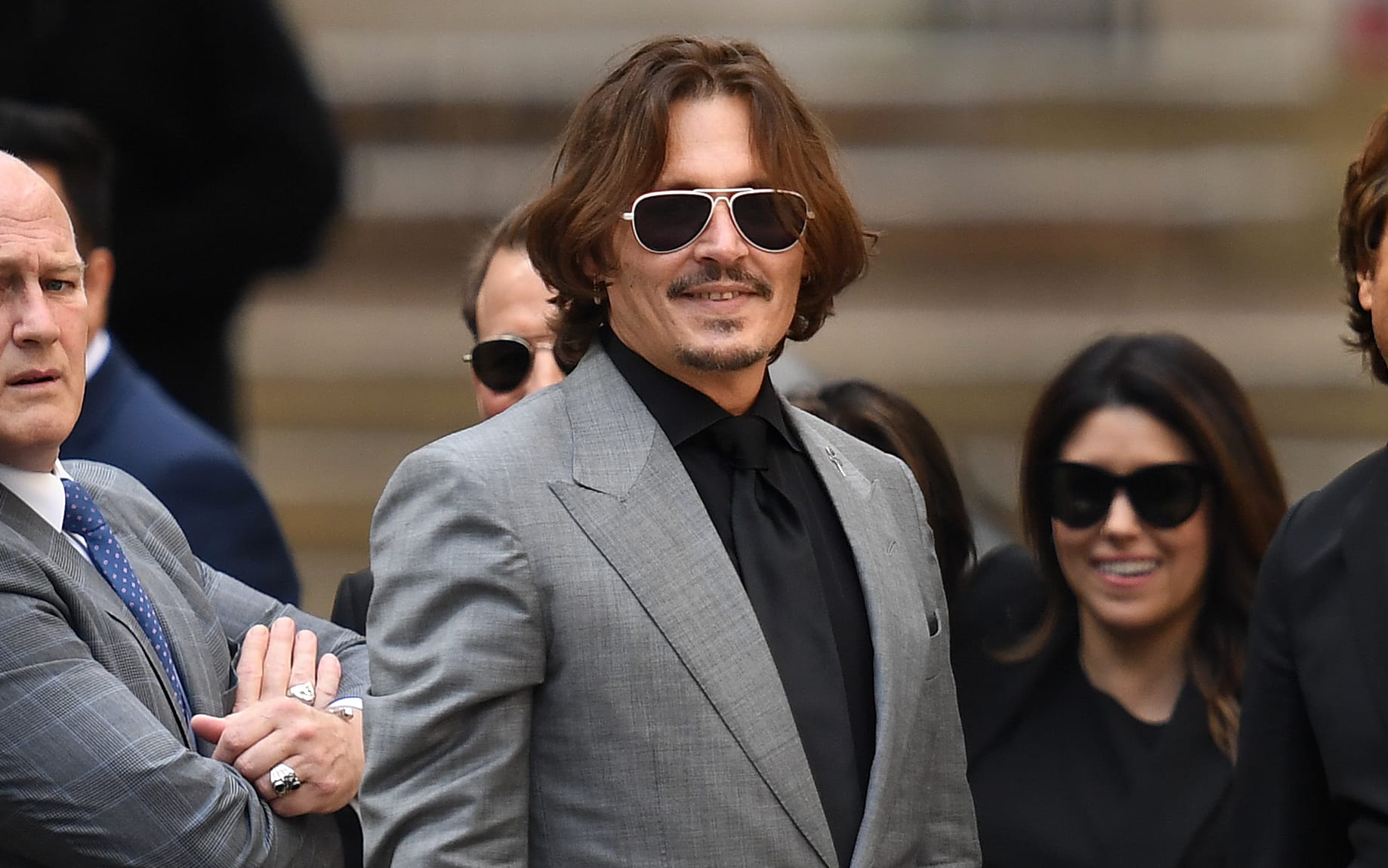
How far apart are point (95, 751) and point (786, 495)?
92 centimetres

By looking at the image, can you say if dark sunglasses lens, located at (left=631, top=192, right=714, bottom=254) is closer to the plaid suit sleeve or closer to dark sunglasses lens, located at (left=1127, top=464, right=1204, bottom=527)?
the plaid suit sleeve

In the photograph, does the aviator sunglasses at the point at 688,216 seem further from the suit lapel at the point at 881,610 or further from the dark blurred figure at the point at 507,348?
the dark blurred figure at the point at 507,348

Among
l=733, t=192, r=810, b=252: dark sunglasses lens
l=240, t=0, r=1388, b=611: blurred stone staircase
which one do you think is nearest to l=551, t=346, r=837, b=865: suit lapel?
l=733, t=192, r=810, b=252: dark sunglasses lens

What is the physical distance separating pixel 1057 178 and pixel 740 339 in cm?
500

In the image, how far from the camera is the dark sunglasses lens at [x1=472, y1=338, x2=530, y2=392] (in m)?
3.65

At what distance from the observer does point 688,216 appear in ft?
8.66

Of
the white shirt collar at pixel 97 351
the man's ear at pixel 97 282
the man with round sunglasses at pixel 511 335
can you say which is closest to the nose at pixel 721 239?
the man with round sunglasses at pixel 511 335

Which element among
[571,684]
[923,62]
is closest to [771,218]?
[571,684]

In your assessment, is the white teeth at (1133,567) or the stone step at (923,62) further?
the stone step at (923,62)

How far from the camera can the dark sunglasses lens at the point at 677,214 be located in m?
2.64

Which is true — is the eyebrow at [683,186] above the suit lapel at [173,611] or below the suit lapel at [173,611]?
above

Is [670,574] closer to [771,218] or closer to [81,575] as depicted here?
[771,218]

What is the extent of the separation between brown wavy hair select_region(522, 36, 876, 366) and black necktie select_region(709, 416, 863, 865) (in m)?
0.21

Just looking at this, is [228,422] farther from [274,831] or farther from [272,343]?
[274,831]
